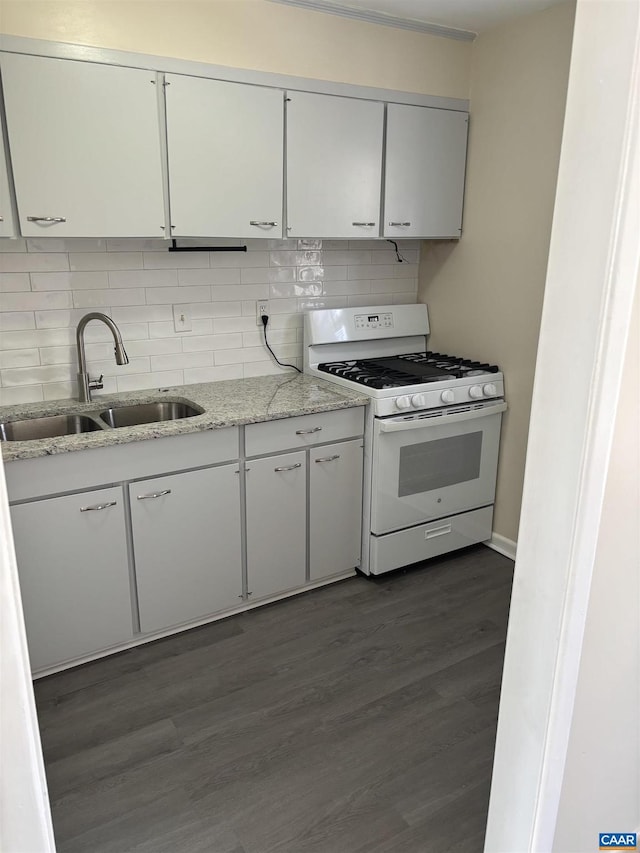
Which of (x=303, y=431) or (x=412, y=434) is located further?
(x=412, y=434)

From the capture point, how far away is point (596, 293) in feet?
3.63

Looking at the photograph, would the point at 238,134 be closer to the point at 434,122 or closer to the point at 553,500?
the point at 434,122

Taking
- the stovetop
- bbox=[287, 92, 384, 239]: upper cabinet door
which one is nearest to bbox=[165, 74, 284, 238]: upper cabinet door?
bbox=[287, 92, 384, 239]: upper cabinet door

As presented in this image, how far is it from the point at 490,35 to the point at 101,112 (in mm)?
1957

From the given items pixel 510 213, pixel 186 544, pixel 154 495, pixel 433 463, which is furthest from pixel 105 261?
pixel 510 213

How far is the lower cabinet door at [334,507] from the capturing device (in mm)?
2893

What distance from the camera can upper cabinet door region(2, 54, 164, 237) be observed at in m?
2.20

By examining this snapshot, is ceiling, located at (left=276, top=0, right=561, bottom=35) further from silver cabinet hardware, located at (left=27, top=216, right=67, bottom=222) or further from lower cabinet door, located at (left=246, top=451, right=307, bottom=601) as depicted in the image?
lower cabinet door, located at (left=246, top=451, right=307, bottom=601)

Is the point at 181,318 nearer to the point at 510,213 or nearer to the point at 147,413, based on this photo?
the point at 147,413

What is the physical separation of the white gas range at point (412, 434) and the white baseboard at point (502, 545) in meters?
0.06

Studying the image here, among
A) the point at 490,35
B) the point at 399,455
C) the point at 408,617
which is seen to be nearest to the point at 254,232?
the point at 399,455

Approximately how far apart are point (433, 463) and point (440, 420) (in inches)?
9.1

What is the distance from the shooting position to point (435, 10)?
2852mm

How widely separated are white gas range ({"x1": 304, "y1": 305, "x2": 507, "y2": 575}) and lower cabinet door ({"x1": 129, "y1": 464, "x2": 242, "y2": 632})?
0.71 meters
